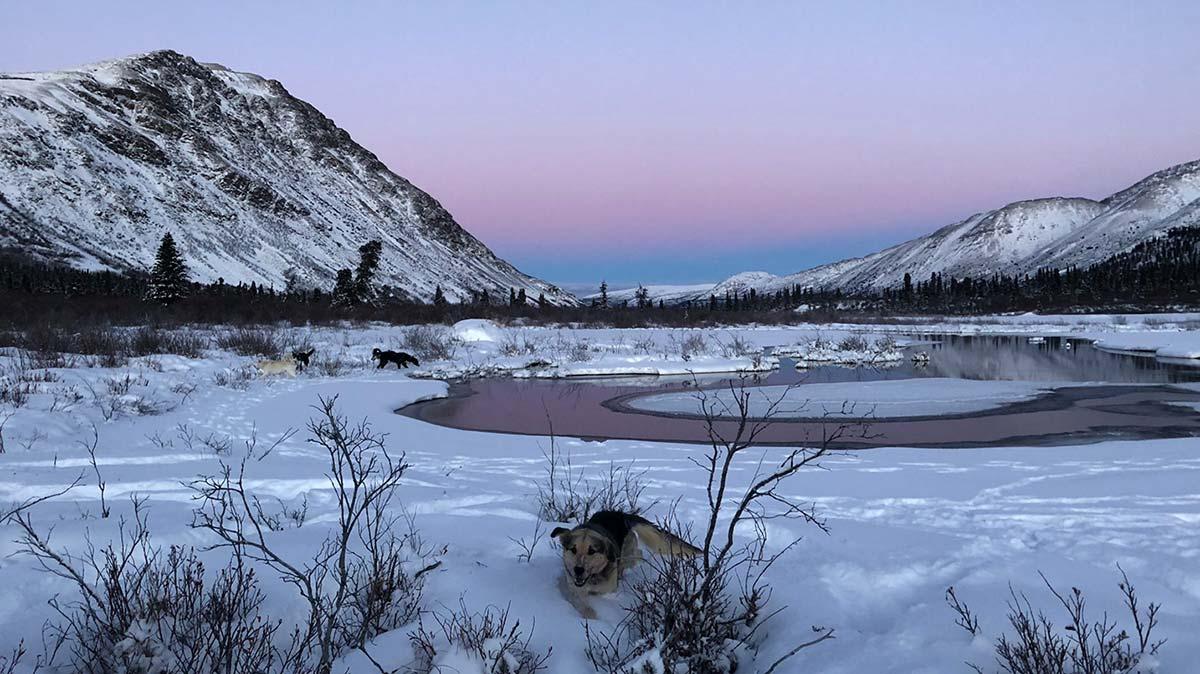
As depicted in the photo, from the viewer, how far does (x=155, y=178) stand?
15350 centimetres

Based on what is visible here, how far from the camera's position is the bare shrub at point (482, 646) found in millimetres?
2783

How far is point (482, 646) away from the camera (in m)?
2.81

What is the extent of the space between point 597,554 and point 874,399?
472 inches

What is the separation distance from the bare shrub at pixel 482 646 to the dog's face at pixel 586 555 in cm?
35

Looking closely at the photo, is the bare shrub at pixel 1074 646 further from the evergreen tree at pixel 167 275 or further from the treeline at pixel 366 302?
the evergreen tree at pixel 167 275

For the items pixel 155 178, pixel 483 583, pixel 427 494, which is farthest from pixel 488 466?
pixel 155 178

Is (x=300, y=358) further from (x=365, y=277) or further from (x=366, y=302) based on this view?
(x=365, y=277)

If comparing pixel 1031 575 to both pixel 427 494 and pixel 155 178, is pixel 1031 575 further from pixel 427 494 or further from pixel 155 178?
pixel 155 178

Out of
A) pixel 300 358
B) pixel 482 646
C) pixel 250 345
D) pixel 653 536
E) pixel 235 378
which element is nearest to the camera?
pixel 482 646

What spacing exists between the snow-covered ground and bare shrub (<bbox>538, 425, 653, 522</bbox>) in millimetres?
→ 145

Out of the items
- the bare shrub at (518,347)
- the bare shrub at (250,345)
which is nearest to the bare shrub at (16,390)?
the bare shrub at (250,345)

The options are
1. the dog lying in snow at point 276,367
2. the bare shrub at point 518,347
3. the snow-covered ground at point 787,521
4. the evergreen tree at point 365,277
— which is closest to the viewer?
the snow-covered ground at point 787,521

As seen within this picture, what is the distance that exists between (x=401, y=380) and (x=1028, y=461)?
13320 mm

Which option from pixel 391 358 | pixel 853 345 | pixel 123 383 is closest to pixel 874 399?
pixel 391 358
